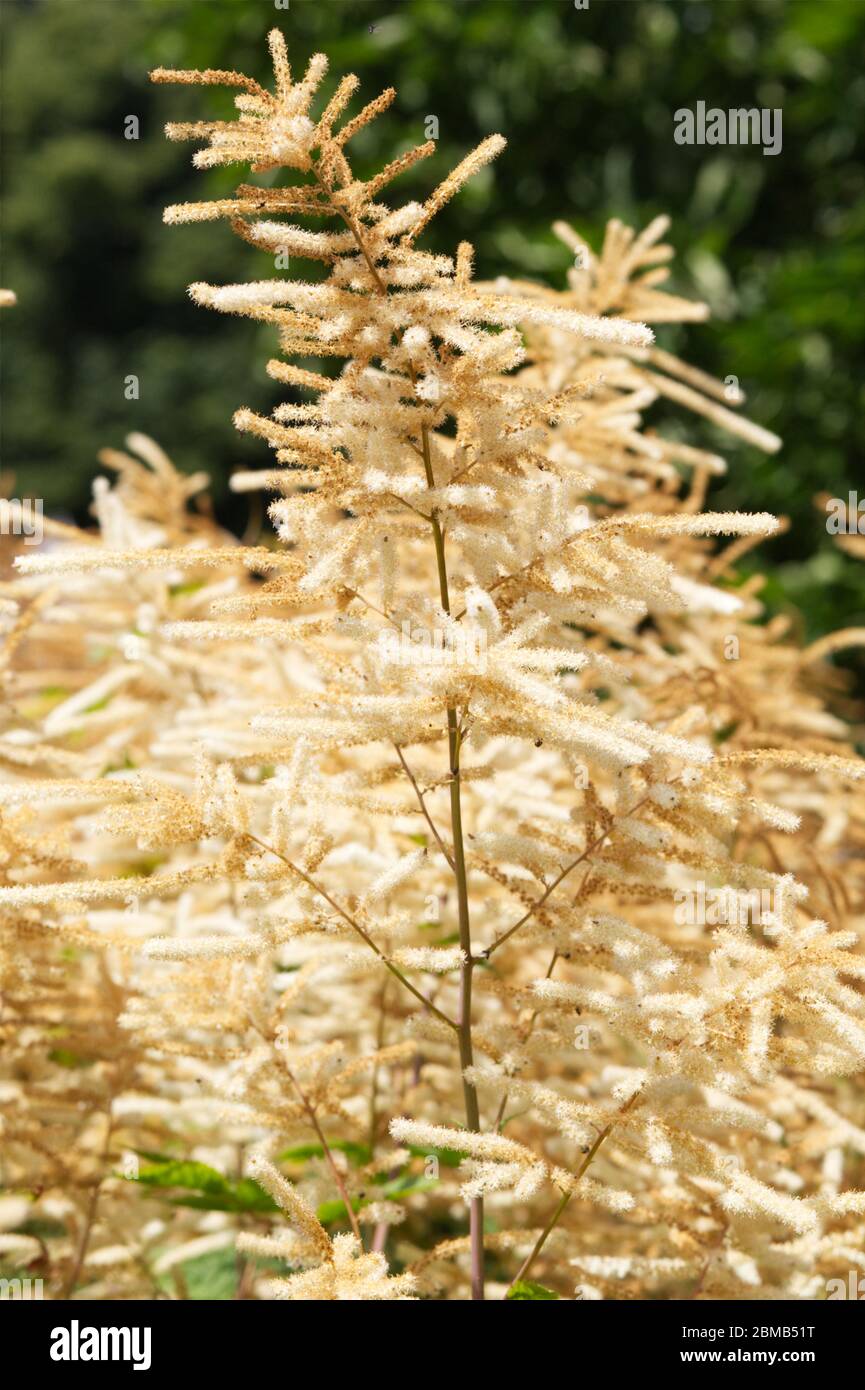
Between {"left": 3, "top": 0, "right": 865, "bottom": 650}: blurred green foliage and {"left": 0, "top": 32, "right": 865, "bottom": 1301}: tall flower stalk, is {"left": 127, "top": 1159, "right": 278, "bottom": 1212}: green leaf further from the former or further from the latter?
{"left": 3, "top": 0, "right": 865, "bottom": 650}: blurred green foliage

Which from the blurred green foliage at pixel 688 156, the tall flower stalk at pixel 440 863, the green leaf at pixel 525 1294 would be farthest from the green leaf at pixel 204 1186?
the blurred green foliage at pixel 688 156

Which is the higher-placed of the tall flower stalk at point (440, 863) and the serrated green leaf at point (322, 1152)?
the tall flower stalk at point (440, 863)

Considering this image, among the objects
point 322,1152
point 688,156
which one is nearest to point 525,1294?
point 322,1152

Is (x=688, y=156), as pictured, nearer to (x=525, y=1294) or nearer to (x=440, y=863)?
(x=440, y=863)

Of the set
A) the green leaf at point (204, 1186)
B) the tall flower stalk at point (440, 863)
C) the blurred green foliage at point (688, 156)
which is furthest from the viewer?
the blurred green foliage at point (688, 156)

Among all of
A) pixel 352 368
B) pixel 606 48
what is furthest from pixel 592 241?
pixel 352 368

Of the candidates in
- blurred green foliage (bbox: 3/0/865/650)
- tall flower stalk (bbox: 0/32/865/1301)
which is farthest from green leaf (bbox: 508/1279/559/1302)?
blurred green foliage (bbox: 3/0/865/650)

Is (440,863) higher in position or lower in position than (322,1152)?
higher

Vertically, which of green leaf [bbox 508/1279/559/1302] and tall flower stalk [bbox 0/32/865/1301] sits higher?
tall flower stalk [bbox 0/32/865/1301]

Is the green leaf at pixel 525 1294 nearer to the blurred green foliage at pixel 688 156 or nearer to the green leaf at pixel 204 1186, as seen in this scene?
the green leaf at pixel 204 1186

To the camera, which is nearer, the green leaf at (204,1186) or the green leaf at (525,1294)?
the green leaf at (525,1294)

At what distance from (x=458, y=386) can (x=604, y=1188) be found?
540 mm

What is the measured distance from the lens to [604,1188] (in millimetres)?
871
